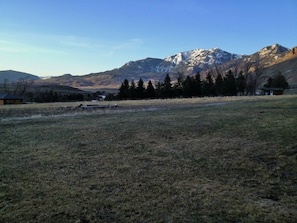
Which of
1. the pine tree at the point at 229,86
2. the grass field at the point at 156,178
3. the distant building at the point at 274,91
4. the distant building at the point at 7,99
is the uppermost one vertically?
the pine tree at the point at 229,86

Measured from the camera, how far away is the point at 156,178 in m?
6.26

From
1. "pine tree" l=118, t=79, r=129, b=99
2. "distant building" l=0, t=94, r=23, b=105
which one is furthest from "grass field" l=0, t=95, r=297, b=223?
"distant building" l=0, t=94, r=23, b=105

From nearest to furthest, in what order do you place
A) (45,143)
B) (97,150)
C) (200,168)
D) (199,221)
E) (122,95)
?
(199,221), (200,168), (97,150), (45,143), (122,95)

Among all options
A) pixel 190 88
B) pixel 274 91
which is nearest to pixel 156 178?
pixel 190 88

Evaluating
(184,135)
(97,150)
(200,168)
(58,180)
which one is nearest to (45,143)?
(97,150)

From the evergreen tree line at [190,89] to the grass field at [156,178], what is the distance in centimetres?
6023

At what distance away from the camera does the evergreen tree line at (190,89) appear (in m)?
70.1

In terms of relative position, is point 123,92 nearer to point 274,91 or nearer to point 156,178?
point 274,91

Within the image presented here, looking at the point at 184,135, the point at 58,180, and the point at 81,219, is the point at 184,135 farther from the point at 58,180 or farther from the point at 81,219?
the point at 81,219

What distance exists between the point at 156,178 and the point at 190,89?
6551 centimetres

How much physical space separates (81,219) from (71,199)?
2.91 feet

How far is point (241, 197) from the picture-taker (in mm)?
5020

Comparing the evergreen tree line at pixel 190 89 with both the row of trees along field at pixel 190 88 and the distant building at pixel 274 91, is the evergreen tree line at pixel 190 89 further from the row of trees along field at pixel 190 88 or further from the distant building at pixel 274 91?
the distant building at pixel 274 91

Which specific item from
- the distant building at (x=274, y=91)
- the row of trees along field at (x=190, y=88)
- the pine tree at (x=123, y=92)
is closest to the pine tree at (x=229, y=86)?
the row of trees along field at (x=190, y=88)
